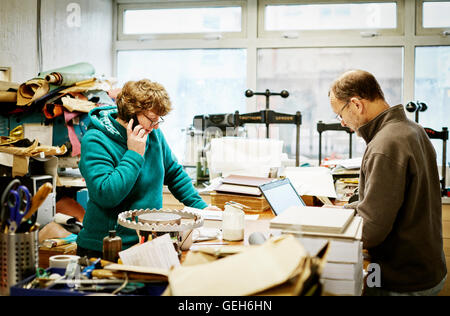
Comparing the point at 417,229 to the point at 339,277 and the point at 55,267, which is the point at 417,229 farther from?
the point at 55,267

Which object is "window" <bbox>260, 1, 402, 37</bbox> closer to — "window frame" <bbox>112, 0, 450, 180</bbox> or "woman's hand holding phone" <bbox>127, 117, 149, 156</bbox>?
"window frame" <bbox>112, 0, 450, 180</bbox>

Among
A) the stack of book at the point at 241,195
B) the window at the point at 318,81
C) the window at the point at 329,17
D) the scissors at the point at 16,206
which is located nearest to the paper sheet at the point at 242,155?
the stack of book at the point at 241,195

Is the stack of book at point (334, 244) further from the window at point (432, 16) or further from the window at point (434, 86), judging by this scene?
the window at point (432, 16)

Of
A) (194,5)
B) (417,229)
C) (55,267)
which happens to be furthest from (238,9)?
(55,267)

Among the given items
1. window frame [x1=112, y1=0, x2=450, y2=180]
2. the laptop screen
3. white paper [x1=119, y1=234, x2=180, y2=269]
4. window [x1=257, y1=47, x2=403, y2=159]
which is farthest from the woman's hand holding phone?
window [x1=257, y1=47, x2=403, y2=159]

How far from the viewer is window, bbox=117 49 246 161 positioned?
4.80 metres

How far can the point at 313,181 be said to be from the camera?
9.10 feet

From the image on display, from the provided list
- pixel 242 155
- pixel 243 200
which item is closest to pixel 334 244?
pixel 243 200

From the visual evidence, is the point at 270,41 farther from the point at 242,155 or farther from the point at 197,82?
the point at 242,155

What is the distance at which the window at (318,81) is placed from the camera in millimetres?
4523

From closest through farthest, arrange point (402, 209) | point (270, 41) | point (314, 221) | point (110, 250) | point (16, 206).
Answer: point (16, 206) → point (314, 221) → point (110, 250) → point (402, 209) → point (270, 41)

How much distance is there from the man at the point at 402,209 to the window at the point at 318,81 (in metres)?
2.75

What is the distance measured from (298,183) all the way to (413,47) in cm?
255

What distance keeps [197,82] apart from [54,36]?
1519 millimetres
